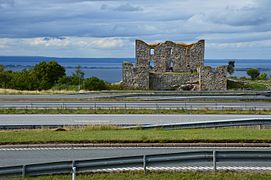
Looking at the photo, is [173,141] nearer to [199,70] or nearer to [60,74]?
[199,70]

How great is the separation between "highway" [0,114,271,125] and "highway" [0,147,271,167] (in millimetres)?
9687

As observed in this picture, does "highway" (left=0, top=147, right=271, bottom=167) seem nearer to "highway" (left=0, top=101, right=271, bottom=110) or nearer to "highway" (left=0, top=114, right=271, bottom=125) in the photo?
"highway" (left=0, top=114, right=271, bottom=125)

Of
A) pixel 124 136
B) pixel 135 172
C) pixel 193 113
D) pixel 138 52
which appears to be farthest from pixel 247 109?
pixel 138 52

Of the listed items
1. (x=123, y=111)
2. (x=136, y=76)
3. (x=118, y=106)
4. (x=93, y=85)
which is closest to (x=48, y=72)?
(x=93, y=85)

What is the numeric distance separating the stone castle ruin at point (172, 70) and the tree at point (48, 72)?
35.2 feet

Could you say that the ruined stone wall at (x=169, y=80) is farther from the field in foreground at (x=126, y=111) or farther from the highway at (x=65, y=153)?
the highway at (x=65, y=153)

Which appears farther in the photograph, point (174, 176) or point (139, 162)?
point (139, 162)

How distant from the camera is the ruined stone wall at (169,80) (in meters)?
56.3

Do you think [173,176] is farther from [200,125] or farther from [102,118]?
Answer: [102,118]

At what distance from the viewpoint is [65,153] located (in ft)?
55.4

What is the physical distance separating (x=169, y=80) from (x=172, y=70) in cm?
480

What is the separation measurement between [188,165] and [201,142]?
4278mm

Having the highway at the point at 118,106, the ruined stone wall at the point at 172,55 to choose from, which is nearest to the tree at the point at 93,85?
the ruined stone wall at the point at 172,55

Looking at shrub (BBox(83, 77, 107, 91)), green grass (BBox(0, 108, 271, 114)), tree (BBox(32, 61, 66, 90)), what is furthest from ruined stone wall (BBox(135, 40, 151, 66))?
green grass (BBox(0, 108, 271, 114))
